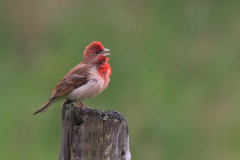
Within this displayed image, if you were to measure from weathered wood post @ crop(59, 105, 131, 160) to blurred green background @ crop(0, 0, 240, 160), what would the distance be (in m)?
3.27

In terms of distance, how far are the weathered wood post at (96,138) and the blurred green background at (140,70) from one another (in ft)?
10.7

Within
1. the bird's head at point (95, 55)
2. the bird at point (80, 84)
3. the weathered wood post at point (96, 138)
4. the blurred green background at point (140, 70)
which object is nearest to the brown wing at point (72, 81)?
the bird at point (80, 84)

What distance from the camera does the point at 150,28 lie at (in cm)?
962

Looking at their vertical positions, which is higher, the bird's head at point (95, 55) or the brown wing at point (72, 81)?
the bird's head at point (95, 55)

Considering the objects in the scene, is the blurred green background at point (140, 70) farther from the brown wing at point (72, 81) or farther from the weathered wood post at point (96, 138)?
the weathered wood post at point (96, 138)

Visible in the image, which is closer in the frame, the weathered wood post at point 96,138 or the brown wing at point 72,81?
the weathered wood post at point 96,138

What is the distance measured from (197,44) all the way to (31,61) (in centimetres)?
325

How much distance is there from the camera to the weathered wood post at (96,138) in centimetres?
395

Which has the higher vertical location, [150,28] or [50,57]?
[150,28]

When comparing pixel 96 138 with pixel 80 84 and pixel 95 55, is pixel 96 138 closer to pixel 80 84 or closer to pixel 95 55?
pixel 80 84

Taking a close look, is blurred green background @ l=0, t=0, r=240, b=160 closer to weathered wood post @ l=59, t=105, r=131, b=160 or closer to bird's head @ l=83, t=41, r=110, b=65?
bird's head @ l=83, t=41, r=110, b=65

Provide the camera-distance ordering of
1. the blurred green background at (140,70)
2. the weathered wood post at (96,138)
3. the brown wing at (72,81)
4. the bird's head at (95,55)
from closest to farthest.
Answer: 1. the weathered wood post at (96,138)
2. the brown wing at (72,81)
3. the bird's head at (95,55)
4. the blurred green background at (140,70)

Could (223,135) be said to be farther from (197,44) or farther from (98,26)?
(98,26)

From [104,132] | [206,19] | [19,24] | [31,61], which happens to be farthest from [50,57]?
[104,132]
